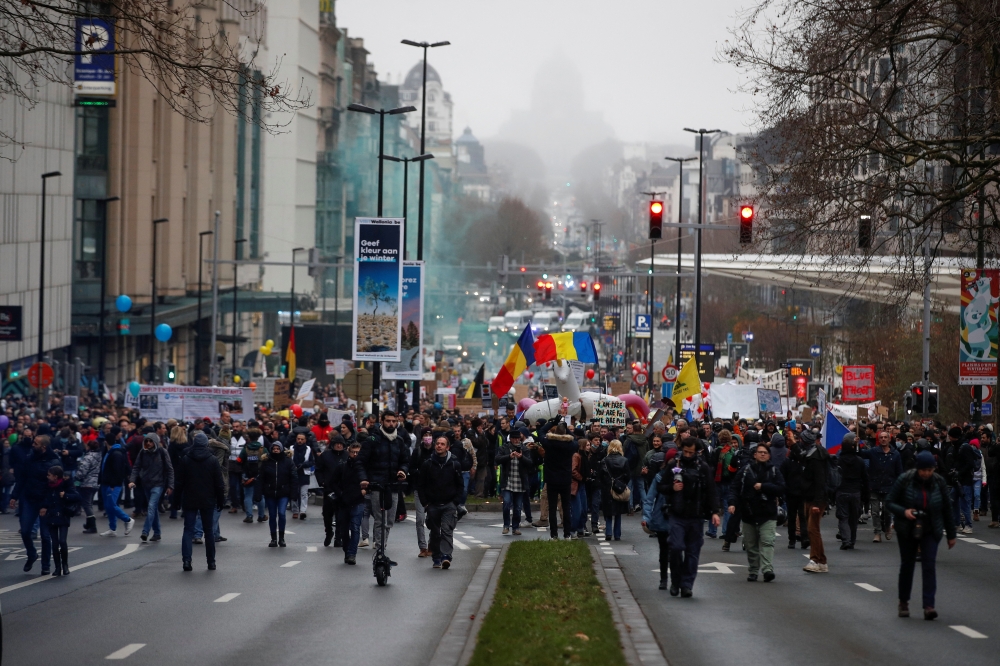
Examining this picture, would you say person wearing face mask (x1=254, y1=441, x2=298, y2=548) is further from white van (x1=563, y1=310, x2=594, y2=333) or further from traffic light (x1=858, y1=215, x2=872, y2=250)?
white van (x1=563, y1=310, x2=594, y2=333)

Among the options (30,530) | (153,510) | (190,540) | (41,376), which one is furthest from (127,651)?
(41,376)

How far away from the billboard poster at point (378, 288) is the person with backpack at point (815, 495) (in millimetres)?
14609

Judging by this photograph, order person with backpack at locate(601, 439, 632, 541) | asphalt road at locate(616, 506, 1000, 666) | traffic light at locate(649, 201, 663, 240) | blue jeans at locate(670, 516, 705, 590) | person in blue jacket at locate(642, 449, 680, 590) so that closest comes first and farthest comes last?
asphalt road at locate(616, 506, 1000, 666) → blue jeans at locate(670, 516, 705, 590) → person in blue jacket at locate(642, 449, 680, 590) → person with backpack at locate(601, 439, 632, 541) → traffic light at locate(649, 201, 663, 240)

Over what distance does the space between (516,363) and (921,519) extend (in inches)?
824

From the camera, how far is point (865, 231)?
22359mm

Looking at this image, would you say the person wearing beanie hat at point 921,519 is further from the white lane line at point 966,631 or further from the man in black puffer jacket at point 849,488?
the man in black puffer jacket at point 849,488

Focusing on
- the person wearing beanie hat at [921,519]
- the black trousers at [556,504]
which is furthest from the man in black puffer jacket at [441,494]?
the person wearing beanie hat at [921,519]

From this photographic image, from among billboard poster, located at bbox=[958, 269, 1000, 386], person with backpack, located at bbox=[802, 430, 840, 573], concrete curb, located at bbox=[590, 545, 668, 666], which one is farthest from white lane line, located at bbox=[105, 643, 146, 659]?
billboard poster, located at bbox=[958, 269, 1000, 386]

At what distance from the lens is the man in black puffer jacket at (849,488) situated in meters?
20.3

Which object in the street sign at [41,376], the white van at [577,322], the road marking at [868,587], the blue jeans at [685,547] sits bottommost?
the road marking at [868,587]

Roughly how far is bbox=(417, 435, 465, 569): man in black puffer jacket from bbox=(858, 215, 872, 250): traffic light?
786 cm

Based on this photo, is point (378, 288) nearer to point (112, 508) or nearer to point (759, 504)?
point (112, 508)

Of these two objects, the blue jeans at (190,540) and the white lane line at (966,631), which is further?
the blue jeans at (190,540)

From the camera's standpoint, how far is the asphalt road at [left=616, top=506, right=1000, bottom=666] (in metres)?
11.8
